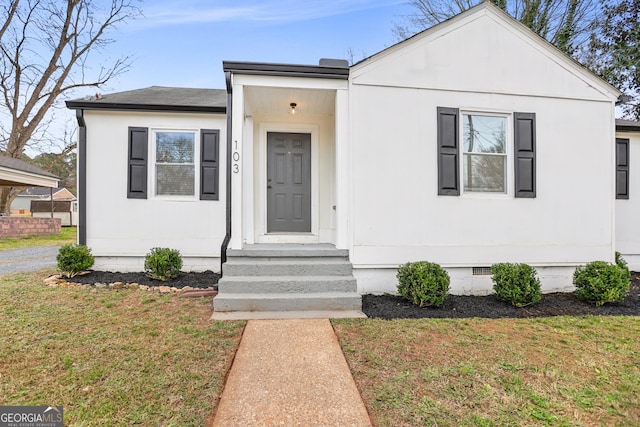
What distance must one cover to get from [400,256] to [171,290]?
3534mm

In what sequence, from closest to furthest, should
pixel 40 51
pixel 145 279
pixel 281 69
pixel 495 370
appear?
pixel 495 370, pixel 281 69, pixel 145 279, pixel 40 51

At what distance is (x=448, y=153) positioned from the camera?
461 centimetres

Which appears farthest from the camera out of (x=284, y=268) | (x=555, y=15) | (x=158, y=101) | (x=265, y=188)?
(x=555, y=15)

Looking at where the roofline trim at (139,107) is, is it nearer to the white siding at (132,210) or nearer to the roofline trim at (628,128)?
the white siding at (132,210)

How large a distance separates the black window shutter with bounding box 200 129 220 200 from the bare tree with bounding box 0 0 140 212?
12965mm

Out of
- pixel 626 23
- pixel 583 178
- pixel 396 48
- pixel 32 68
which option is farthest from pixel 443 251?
pixel 32 68

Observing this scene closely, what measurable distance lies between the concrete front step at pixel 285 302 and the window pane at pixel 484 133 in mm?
3013

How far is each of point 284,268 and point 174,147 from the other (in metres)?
3.40

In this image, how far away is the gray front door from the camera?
573cm

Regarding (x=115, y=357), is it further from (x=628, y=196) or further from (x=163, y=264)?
(x=628, y=196)

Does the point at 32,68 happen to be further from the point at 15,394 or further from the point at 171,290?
the point at 15,394

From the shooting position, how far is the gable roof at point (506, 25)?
14.9 feet

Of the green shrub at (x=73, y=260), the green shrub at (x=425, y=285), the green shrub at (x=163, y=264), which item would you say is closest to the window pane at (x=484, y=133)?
the green shrub at (x=425, y=285)

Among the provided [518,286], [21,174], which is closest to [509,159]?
[518,286]
